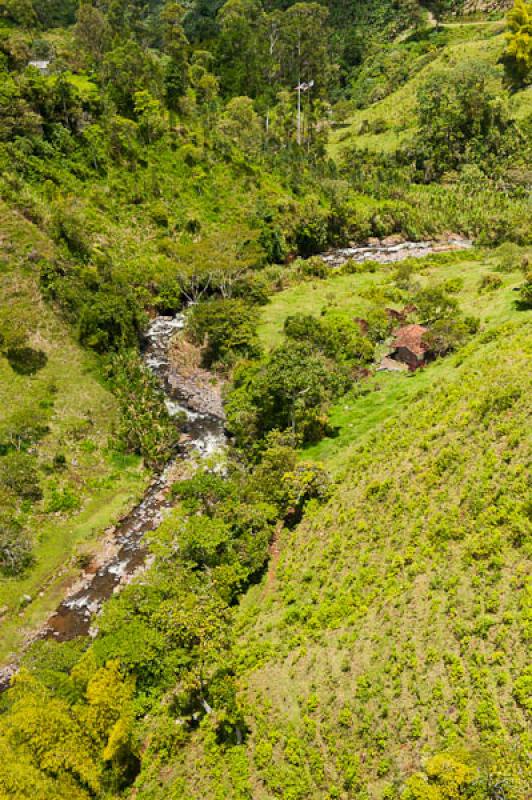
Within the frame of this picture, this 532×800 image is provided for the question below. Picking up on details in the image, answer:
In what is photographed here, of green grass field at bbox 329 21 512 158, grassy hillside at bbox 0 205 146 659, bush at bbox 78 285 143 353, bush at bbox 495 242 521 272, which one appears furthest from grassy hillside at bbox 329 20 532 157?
grassy hillside at bbox 0 205 146 659

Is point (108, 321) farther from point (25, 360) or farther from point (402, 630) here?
point (402, 630)

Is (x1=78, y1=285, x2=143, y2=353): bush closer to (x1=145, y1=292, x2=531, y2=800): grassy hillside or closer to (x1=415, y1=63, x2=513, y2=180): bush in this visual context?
(x1=145, y1=292, x2=531, y2=800): grassy hillside

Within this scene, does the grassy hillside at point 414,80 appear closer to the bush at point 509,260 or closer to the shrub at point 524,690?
the bush at point 509,260

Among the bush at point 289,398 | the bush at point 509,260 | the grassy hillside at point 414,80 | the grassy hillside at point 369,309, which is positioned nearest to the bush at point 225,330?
the grassy hillside at point 369,309

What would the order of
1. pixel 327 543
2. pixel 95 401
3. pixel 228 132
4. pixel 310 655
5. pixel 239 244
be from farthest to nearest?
pixel 228 132, pixel 239 244, pixel 95 401, pixel 327 543, pixel 310 655

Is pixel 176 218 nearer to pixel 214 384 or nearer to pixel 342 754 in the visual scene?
pixel 214 384

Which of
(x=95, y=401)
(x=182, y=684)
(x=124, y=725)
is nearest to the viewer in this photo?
(x=124, y=725)

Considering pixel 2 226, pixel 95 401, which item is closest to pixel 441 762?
pixel 95 401
